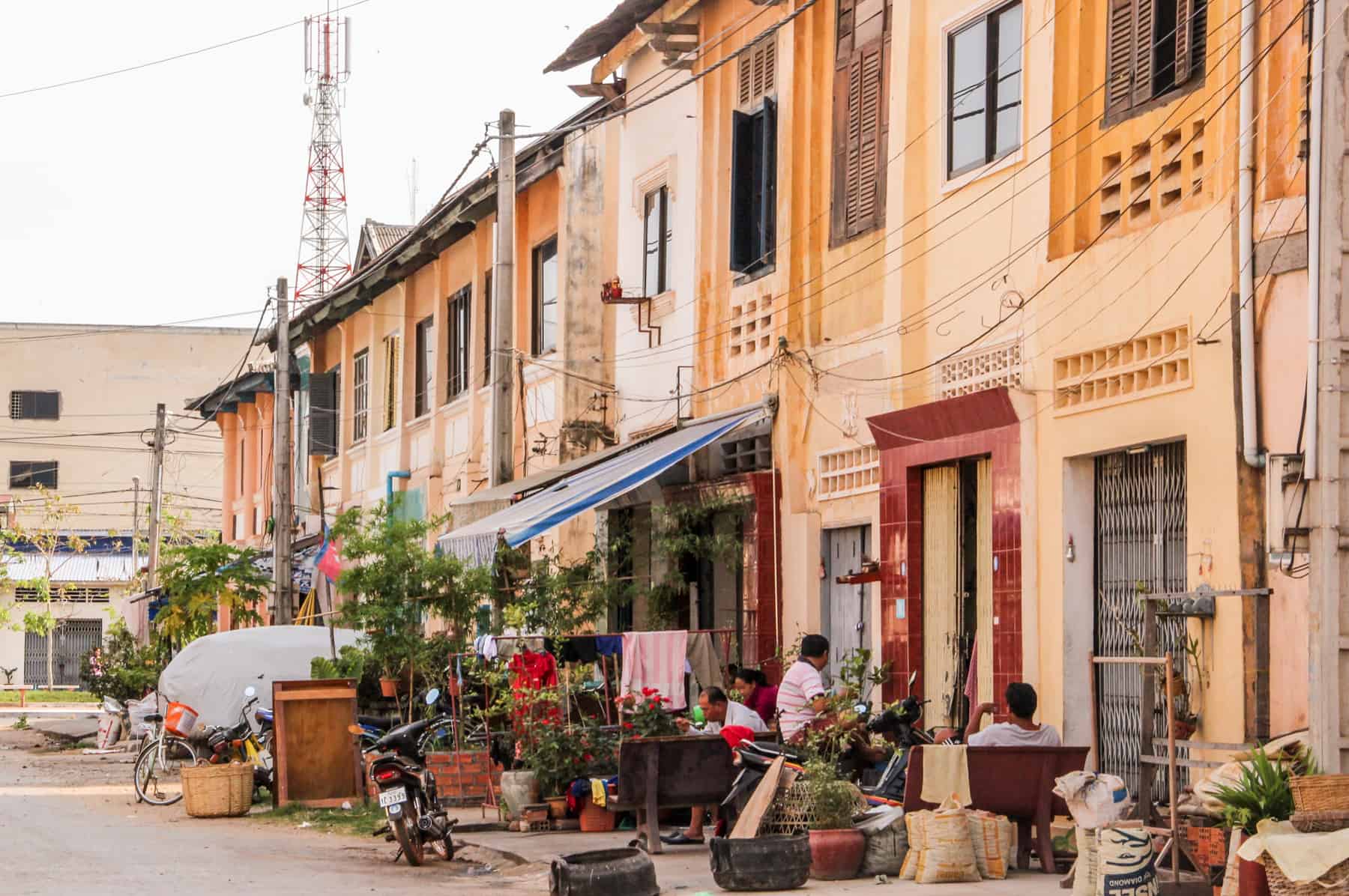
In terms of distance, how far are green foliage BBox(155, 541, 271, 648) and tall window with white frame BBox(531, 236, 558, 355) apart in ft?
25.2

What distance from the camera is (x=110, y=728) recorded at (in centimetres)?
3097

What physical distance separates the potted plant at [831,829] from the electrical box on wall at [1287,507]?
3209mm

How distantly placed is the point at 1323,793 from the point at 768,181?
11.2 metres

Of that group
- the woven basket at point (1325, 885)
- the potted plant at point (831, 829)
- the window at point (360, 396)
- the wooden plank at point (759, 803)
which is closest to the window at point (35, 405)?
the window at point (360, 396)

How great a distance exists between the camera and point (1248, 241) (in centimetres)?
1194

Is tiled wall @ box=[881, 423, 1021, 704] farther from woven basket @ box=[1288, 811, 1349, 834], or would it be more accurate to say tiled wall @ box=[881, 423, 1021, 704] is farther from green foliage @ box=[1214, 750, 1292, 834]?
woven basket @ box=[1288, 811, 1349, 834]

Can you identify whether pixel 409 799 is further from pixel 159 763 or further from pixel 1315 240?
pixel 1315 240

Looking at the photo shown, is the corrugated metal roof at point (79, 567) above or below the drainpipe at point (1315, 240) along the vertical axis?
below

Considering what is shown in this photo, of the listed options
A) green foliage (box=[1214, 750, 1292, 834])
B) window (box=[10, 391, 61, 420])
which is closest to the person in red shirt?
green foliage (box=[1214, 750, 1292, 834])

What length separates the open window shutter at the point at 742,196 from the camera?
19.6m

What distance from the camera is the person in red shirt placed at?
16.2 m

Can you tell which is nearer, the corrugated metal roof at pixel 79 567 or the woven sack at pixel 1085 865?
the woven sack at pixel 1085 865

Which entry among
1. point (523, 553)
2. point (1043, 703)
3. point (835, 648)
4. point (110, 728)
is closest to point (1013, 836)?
point (1043, 703)

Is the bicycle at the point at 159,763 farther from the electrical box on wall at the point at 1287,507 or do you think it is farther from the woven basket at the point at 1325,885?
the woven basket at the point at 1325,885
